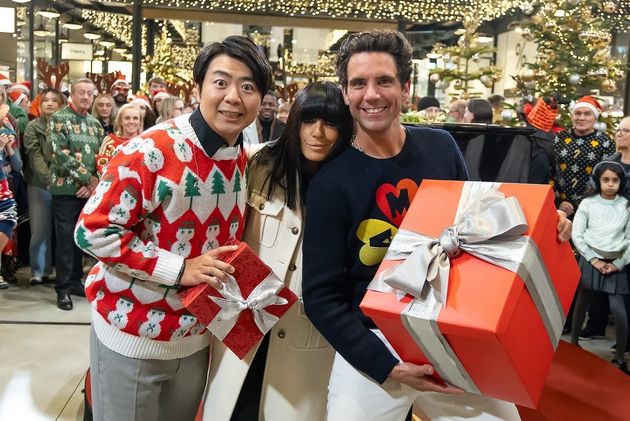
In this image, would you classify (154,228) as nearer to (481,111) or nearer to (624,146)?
(481,111)

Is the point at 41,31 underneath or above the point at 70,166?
above

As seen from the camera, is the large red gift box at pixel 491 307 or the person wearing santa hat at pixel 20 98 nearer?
the large red gift box at pixel 491 307

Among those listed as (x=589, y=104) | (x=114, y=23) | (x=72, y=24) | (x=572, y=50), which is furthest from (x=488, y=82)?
(x=114, y=23)

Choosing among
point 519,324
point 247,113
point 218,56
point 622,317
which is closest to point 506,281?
point 519,324

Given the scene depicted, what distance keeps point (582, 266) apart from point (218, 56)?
3508mm

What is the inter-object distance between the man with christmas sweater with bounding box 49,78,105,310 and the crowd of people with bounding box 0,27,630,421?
337 cm

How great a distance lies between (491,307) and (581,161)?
427 centimetres

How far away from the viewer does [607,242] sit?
14.4 ft

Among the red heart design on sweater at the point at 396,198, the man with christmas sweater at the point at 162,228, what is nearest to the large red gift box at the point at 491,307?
the red heart design on sweater at the point at 396,198

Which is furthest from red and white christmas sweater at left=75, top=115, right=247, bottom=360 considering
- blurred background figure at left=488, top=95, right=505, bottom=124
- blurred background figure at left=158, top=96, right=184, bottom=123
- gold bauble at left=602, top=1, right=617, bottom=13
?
gold bauble at left=602, top=1, right=617, bottom=13

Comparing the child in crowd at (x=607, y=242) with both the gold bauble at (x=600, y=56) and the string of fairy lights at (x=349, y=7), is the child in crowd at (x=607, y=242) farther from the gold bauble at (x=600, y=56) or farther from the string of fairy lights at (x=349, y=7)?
the string of fairy lights at (x=349, y=7)

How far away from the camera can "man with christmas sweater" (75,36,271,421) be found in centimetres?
168

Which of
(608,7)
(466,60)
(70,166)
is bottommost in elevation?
(70,166)

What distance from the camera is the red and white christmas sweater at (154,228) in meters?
1.67
